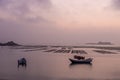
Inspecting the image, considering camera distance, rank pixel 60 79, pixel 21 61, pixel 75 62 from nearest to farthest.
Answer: pixel 60 79, pixel 21 61, pixel 75 62

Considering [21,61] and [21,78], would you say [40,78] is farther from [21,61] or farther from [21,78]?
[21,61]

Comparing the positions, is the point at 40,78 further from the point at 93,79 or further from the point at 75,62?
the point at 75,62

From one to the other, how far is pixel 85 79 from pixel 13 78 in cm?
527

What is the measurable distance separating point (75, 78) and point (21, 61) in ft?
41.5

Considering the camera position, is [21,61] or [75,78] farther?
[21,61]

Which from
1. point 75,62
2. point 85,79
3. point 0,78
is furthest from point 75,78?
point 75,62

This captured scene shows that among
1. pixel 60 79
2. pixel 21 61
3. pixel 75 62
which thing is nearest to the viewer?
pixel 60 79

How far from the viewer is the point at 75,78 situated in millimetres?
22531

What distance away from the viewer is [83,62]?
3800 centimetres

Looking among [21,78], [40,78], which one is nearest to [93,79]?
[40,78]

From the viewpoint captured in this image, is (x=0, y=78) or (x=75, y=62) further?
(x=75, y=62)

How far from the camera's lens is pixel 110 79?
22.2 meters

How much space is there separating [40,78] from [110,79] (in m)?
5.17

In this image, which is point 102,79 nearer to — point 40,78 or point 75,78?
point 75,78
